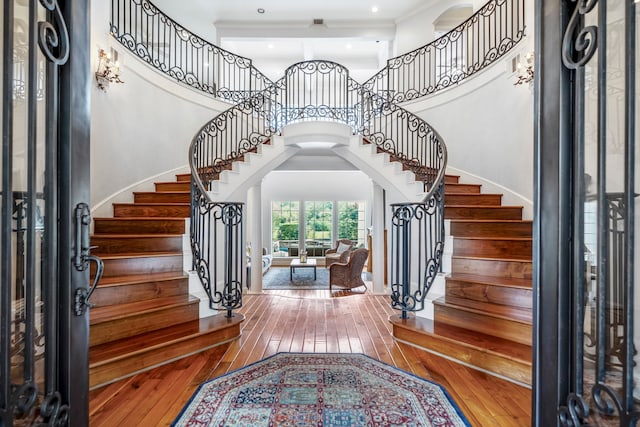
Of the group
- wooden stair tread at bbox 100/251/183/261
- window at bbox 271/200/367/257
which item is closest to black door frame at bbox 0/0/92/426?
wooden stair tread at bbox 100/251/183/261

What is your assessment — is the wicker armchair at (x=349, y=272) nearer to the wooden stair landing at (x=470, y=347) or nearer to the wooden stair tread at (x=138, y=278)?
the wooden stair landing at (x=470, y=347)

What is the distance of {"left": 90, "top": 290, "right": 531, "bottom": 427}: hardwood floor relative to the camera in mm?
1786

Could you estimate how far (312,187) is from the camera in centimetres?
1130

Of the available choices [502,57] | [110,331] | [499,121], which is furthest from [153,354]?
[502,57]

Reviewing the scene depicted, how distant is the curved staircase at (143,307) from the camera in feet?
7.17

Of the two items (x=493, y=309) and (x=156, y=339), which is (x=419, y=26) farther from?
(x=156, y=339)

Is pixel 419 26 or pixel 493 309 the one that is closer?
pixel 493 309

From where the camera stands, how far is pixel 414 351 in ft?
8.57

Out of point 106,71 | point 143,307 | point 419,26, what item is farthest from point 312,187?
point 143,307

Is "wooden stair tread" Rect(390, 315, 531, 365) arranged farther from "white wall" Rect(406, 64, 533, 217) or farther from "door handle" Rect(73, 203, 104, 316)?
"door handle" Rect(73, 203, 104, 316)

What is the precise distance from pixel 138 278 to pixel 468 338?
2704 mm

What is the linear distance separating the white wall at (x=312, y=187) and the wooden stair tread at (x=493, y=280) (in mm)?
8360

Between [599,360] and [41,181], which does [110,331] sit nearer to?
[41,181]

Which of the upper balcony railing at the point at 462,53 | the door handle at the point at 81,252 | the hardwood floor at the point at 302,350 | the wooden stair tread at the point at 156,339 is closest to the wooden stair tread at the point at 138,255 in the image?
the wooden stair tread at the point at 156,339
